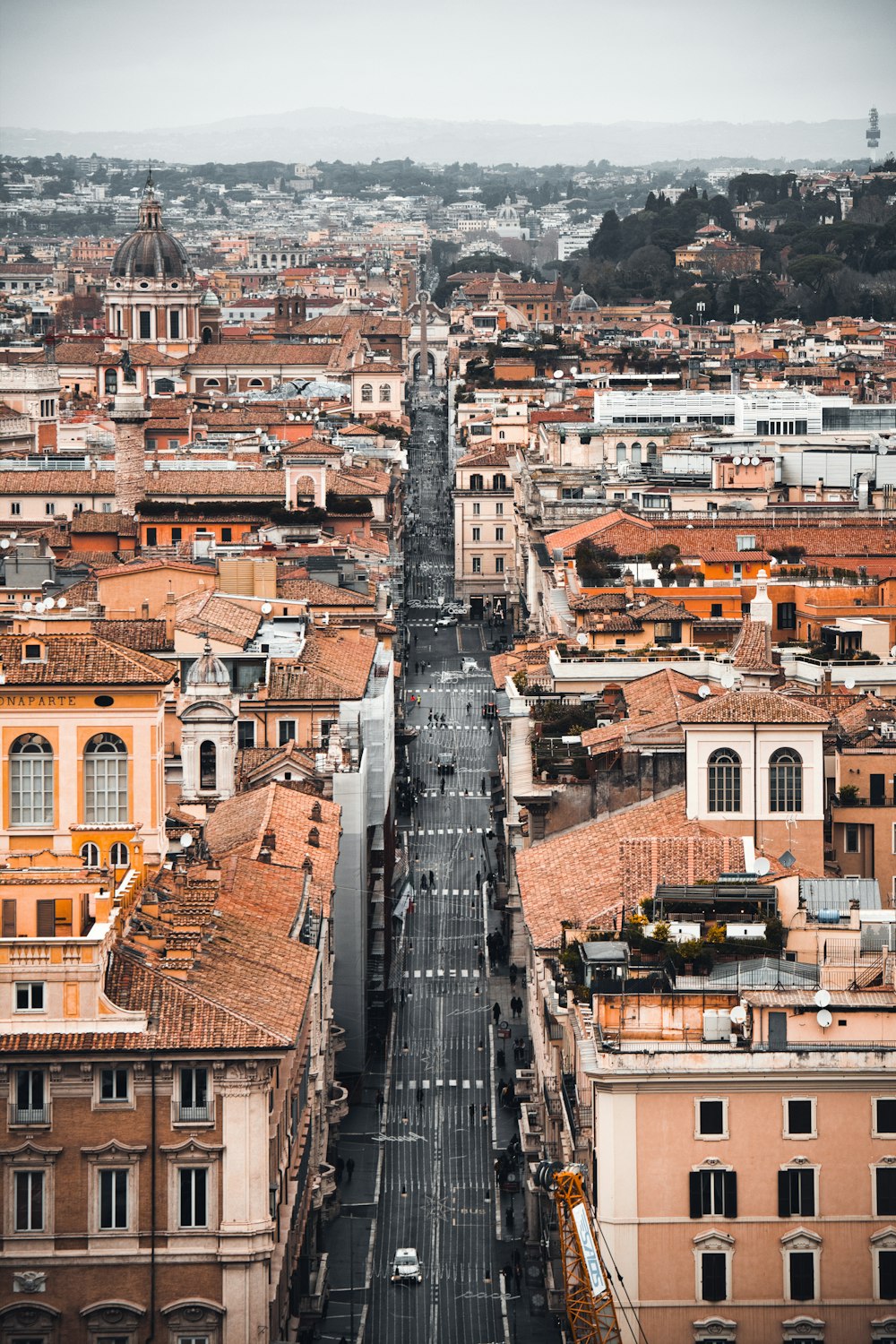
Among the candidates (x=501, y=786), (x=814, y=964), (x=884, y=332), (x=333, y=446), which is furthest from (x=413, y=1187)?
(x=884, y=332)

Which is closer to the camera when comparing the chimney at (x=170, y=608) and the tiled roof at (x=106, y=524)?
the chimney at (x=170, y=608)

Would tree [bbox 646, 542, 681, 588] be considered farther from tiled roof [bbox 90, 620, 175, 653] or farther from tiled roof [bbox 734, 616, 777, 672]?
tiled roof [bbox 734, 616, 777, 672]

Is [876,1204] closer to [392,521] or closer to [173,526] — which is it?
[173,526]

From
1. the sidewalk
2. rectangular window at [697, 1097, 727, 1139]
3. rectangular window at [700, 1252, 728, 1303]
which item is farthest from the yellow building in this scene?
rectangular window at [700, 1252, 728, 1303]

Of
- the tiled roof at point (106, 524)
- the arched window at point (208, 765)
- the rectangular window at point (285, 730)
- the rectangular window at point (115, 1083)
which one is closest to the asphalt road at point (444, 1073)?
the rectangular window at point (285, 730)

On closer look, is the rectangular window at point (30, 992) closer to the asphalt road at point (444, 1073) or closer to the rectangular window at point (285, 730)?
the asphalt road at point (444, 1073)

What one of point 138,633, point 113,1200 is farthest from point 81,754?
point 138,633
